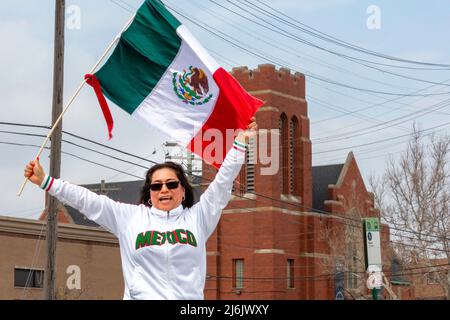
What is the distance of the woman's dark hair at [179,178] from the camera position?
614 cm

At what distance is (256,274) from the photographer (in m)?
56.0

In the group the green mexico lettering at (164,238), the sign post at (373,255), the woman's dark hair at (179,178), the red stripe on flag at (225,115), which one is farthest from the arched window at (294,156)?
the green mexico lettering at (164,238)

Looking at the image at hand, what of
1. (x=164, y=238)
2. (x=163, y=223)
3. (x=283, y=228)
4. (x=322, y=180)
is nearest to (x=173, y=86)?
(x=163, y=223)

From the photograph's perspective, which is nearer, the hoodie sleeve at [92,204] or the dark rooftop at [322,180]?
the hoodie sleeve at [92,204]

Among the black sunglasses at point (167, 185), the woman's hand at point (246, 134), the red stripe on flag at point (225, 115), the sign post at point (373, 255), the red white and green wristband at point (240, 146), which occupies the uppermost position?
the sign post at point (373, 255)

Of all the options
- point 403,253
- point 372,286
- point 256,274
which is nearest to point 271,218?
point 256,274

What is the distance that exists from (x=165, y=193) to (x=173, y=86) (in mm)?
2789

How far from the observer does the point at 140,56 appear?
364 inches

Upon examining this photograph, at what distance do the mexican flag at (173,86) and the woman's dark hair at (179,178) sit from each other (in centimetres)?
165

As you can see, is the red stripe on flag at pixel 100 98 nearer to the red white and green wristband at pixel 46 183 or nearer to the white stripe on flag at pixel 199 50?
the white stripe on flag at pixel 199 50

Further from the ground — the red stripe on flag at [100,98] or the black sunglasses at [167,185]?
the red stripe on flag at [100,98]

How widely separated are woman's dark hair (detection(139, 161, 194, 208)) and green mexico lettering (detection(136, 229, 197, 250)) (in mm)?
344

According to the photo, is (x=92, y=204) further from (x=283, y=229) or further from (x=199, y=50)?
(x=283, y=229)

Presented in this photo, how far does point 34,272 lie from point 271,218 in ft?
70.2
